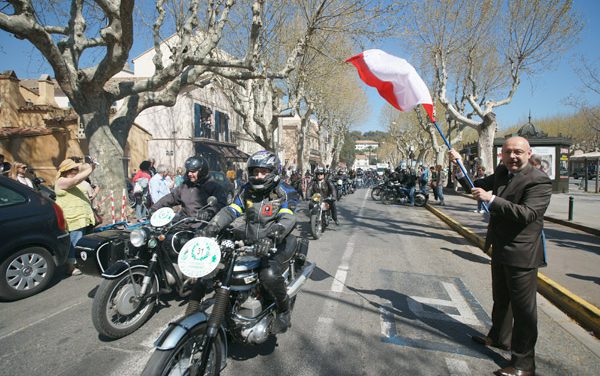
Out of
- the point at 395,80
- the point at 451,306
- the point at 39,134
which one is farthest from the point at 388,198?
the point at 39,134

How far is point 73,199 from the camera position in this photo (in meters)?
5.01

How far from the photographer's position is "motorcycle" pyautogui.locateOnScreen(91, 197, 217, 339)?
3.08 m

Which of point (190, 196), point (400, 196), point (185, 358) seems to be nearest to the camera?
point (185, 358)

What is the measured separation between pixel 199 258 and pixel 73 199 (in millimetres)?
3878

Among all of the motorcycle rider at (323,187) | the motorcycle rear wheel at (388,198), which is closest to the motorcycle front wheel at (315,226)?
the motorcycle rider at (323,187)

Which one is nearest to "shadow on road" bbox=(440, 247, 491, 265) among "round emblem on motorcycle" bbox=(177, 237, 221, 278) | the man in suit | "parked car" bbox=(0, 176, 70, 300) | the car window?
the man in suit

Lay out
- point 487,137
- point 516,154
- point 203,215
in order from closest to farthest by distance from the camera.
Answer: point 516,154
point 203,215
point 487,137

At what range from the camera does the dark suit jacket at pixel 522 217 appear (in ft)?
8.64

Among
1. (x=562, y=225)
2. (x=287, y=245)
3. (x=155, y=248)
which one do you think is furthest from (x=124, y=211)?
(x=562, y=225)

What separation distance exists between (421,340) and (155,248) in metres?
2.79

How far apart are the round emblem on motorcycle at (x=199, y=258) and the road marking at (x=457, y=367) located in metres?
2.15

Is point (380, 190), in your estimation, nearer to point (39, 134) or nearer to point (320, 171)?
point (320, 171)

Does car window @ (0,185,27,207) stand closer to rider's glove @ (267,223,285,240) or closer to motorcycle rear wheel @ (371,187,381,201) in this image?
rider's glove @ (267,223,285,240)

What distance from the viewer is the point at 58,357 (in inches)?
113
